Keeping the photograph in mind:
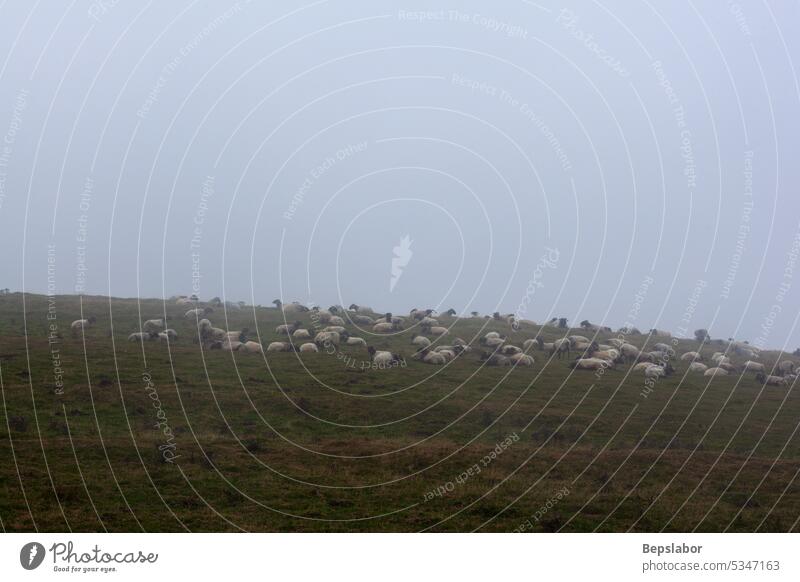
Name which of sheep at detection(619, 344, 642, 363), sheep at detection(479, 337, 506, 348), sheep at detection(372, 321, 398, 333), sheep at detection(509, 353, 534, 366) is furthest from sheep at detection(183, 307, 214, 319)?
sheep at detection(619, 344, 642, 363)

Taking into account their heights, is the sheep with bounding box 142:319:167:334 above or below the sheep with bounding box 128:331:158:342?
above

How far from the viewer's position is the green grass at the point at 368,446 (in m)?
25.4

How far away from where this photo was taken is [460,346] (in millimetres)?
45969

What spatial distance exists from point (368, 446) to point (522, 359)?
49.1 feet

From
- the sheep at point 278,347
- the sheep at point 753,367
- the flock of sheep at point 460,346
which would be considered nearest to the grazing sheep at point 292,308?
the flock of sheep at point 460,346

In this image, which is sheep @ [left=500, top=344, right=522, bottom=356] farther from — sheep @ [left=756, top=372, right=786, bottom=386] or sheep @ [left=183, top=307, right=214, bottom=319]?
sheep @ [left=183, top=307, right=214, bottom=319]

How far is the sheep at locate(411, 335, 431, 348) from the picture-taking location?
154ft

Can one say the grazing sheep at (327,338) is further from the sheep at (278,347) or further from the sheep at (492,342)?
the sheep at (492,342)

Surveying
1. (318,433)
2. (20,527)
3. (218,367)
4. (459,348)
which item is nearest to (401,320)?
(459,348)

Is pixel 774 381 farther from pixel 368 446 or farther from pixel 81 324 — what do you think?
pixel 81 324

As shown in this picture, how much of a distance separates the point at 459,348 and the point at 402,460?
1666cm

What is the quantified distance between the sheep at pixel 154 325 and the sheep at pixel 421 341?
540 inches

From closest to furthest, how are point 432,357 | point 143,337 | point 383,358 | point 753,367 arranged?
point 383,358
point 432,357
point 143,337
point 753,367

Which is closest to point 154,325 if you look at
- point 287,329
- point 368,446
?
point 287,329
